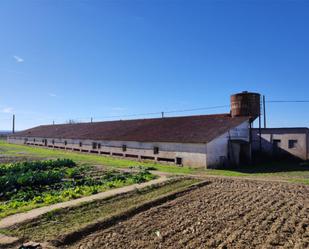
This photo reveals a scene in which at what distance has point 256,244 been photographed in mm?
6621

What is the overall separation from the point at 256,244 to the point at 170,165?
650 inches

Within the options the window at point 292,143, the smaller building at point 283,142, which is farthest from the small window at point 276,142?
the window at point 292,143

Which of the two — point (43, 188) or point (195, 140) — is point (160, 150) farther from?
point (43, 188)

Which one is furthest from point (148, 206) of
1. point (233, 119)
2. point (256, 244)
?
point (233, 119)

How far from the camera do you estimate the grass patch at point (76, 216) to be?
744cm

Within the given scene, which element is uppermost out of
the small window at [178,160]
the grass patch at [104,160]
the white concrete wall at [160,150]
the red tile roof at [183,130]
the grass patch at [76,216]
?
the red tile roof at [183,130]

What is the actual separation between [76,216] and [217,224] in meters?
4.39

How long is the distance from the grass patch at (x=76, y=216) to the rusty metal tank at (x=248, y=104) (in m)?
15.2

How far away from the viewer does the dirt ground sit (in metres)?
6.73

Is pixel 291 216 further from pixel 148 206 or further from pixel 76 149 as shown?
pixel 76 149

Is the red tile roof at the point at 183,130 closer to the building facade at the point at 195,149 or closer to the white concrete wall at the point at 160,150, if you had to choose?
the building facade at the point at 195,149

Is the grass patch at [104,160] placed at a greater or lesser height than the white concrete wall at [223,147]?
lesser

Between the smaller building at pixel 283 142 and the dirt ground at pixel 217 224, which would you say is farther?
the smaller building at pixel 283 142

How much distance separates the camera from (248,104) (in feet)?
82.5
